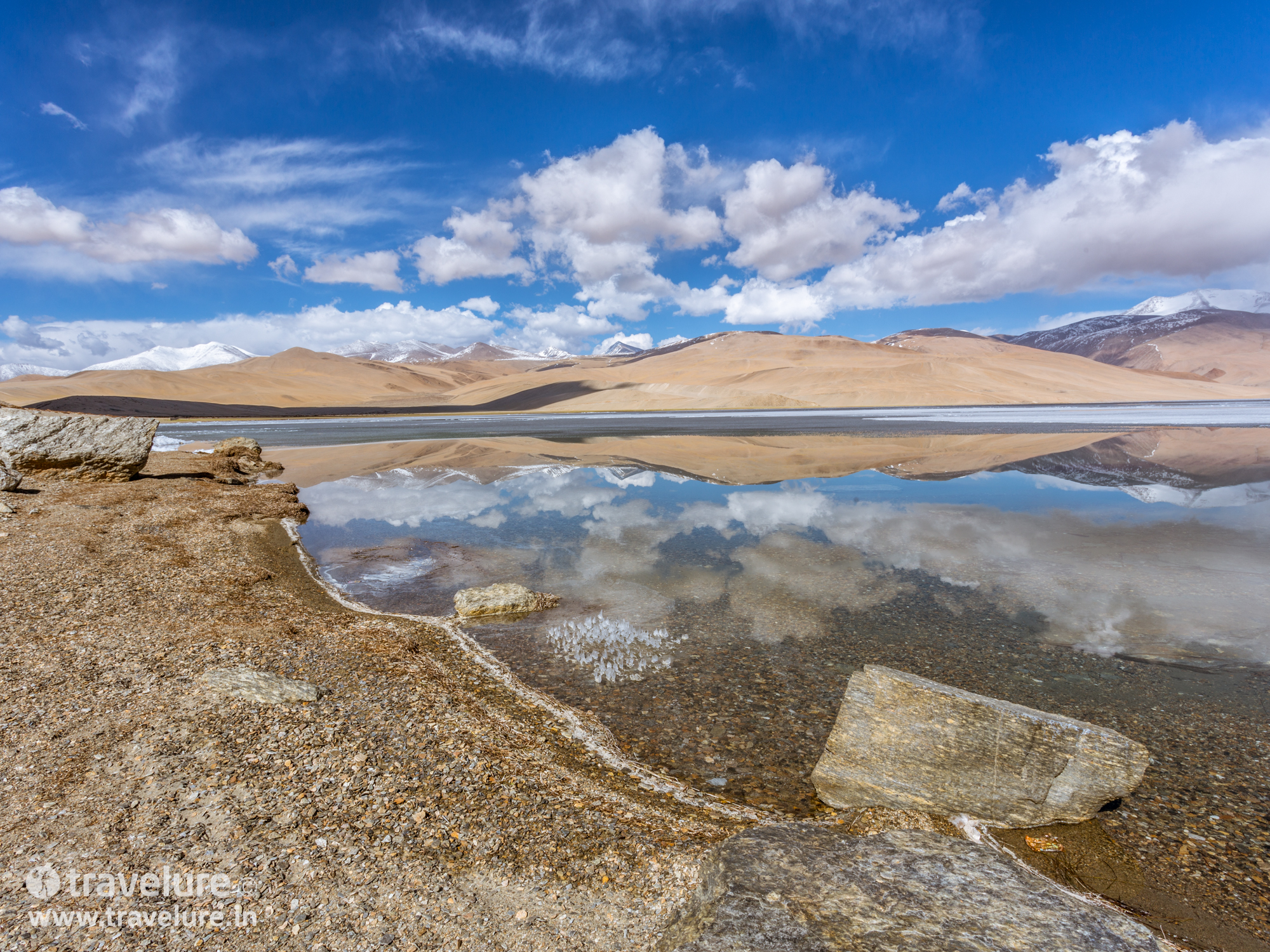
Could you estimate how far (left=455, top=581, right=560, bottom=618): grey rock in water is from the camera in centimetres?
774

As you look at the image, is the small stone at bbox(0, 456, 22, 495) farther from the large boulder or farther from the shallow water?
the shallow water

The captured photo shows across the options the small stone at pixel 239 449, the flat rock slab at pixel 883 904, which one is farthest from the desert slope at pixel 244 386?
the flat rock slab at pixel 883 904

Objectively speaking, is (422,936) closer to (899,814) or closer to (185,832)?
(185,832)

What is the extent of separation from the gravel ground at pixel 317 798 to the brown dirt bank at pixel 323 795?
0.5 inches

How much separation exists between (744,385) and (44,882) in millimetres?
97850

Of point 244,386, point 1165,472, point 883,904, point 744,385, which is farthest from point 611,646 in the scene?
point 244,386

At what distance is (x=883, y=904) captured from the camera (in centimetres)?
280

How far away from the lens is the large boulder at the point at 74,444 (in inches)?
558

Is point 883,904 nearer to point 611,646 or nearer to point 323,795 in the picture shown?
point 323,795

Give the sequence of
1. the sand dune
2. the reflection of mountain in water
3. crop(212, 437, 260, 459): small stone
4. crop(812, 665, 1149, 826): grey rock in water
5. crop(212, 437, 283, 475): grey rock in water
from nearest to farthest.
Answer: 1. crop(812, 665, 1149, 826): grey rock in water
2. the reflection of mountain in water
3. crop(212, 437, 283, 475): grey rock in water
4. crop(212, 437, 260, 459): small stone
5. the sand dune

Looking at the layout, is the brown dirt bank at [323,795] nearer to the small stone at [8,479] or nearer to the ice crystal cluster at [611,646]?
the ice crystal cluster at [611,646]

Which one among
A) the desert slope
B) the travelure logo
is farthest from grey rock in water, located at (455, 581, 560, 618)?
the desert slope

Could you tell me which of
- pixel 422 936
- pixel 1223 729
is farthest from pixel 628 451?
pixel 422 936

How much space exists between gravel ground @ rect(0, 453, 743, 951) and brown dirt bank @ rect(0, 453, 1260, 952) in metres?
0.01
